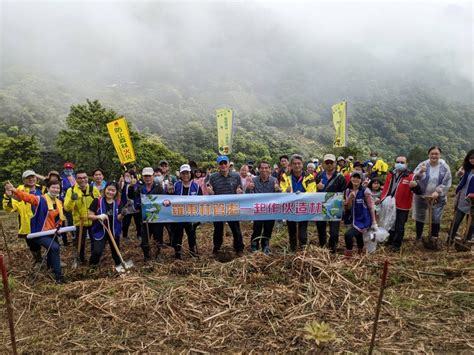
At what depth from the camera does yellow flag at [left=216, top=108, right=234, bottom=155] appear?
44.4ft

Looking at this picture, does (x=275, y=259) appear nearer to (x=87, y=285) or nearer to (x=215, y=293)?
(x=215, y=293)

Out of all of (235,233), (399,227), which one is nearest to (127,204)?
(235,233)

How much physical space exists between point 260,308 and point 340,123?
1141 centimetres

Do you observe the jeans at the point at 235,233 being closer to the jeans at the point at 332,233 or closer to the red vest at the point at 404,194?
the jeans at the point at 332,233

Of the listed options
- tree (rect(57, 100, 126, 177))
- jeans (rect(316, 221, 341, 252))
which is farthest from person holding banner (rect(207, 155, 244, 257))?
tree (rect(57, 100, 126, 177))

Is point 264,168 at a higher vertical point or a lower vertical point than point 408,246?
higher

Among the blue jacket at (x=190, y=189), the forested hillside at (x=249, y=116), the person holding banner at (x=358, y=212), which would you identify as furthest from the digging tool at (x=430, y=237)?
the forested hillside at (x=249, y=116)

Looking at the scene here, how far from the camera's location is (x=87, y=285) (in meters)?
5.23

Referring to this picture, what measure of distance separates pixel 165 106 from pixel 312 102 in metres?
51.5

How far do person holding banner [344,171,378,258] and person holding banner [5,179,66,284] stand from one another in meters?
5.43

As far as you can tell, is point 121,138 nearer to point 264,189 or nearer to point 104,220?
point 104,220

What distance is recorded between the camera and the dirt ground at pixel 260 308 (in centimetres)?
375

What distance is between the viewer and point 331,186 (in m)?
6.75

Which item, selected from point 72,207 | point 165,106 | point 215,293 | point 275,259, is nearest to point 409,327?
point 275,259
